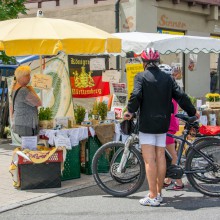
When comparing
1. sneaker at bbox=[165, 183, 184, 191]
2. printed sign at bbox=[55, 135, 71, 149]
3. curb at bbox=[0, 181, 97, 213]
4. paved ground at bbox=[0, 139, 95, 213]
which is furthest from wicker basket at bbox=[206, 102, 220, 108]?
printed sign at bbox=[55, 135, 71, 149]

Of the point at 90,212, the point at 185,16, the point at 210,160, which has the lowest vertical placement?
the point at 90,212

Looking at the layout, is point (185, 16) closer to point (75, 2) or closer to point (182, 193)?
point (75, 2)

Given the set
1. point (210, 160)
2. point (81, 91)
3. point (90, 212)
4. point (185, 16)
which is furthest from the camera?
point (185, 16)

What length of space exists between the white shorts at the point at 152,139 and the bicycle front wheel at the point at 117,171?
38 cm

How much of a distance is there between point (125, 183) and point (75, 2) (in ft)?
36.3

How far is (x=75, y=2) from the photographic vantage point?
1609 centimetres

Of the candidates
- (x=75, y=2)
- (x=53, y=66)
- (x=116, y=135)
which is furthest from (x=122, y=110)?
(x=75, y=2)

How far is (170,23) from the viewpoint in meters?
16.7

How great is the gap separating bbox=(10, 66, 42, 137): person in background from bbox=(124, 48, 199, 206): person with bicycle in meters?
1.69

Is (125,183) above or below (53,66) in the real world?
below

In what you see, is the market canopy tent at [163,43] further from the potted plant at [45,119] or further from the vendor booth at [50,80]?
the potted plant at [45,119]

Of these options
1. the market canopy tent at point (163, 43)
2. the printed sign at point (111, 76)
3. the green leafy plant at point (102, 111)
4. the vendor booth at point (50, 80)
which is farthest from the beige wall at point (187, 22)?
the vendor booth at point (50, 80)

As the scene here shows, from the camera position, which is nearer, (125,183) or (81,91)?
(125,183)

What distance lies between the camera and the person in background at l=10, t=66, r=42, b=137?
21.9 ft
